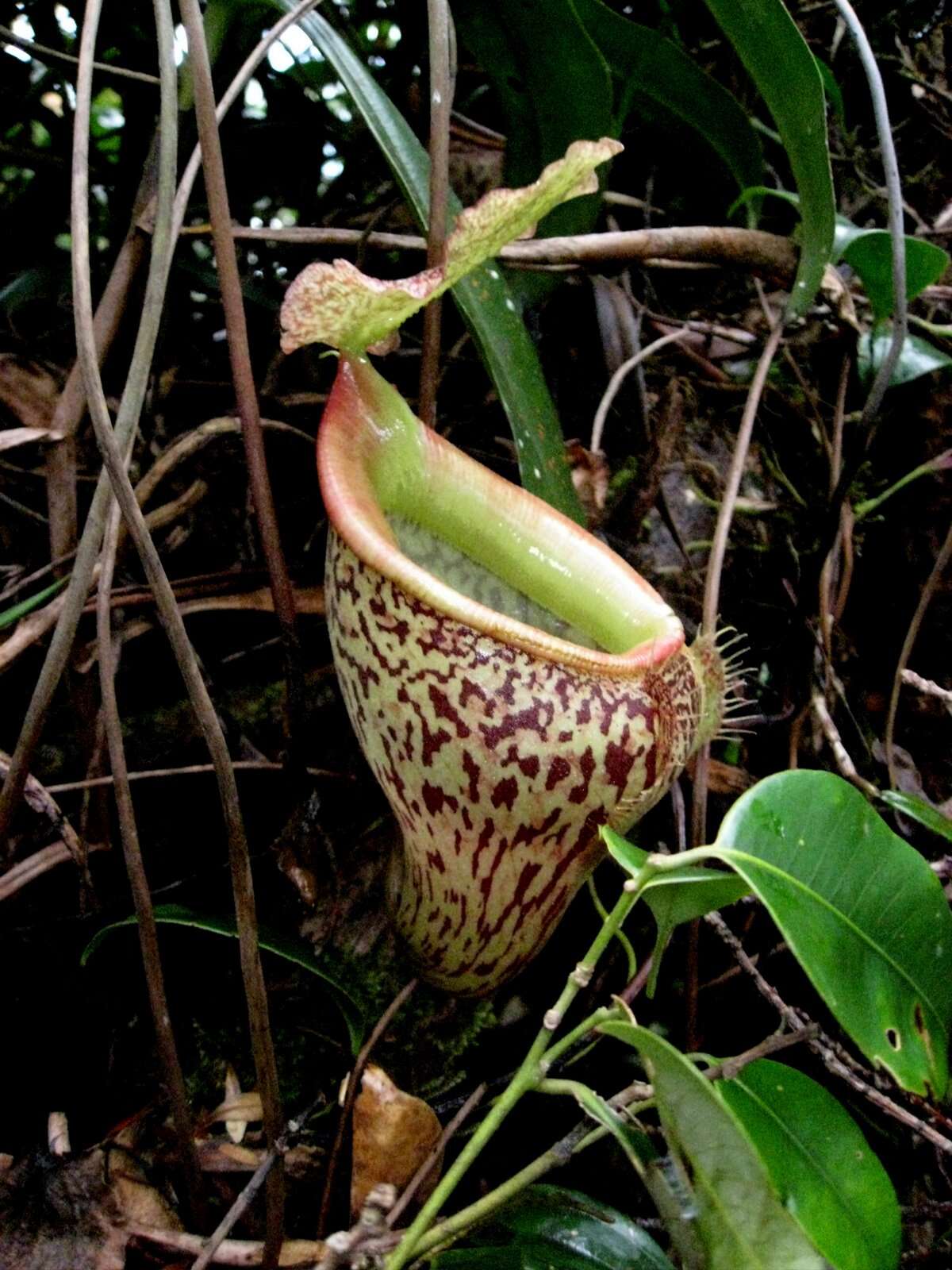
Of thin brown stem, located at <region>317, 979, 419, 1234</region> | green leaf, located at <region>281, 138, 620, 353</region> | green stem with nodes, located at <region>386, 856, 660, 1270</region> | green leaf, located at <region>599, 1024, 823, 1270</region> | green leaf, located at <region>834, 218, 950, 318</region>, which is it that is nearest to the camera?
green leaf, located at <region>599, 1024, 823, 1270</region>

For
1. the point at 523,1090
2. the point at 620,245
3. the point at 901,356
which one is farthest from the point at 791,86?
the point at 523,1090

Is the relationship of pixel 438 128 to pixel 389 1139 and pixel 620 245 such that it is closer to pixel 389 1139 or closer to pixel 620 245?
pixel 620 245

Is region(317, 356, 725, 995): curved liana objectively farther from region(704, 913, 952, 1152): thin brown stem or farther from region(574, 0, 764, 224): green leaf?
region(574, 0, 764, 224): green leaf

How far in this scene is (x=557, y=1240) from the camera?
0.61m

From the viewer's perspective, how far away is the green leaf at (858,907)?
0.53m

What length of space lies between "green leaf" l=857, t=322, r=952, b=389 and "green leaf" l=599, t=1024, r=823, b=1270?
88 cm

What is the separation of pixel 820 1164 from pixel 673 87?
1.10 meters

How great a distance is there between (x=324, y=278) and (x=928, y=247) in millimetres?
692

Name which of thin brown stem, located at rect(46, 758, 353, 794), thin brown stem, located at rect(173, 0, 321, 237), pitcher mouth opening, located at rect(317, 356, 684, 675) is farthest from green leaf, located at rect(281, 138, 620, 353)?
thin brown stem, located at rect(46, 758, 353, 794)

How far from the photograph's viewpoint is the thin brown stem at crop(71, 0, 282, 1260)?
0.58 meters

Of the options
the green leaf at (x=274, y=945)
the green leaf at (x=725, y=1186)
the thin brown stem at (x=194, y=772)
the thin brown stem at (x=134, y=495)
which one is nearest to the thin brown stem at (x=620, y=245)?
the thin brown stem at (x=134, y=495)

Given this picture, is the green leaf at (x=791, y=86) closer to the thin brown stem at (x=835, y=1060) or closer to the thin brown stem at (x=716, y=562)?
the thin brown stem at (x=716, y=562)

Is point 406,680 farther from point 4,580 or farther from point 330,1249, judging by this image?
point 4,580

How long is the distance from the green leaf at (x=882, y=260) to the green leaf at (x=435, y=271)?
0.48m
